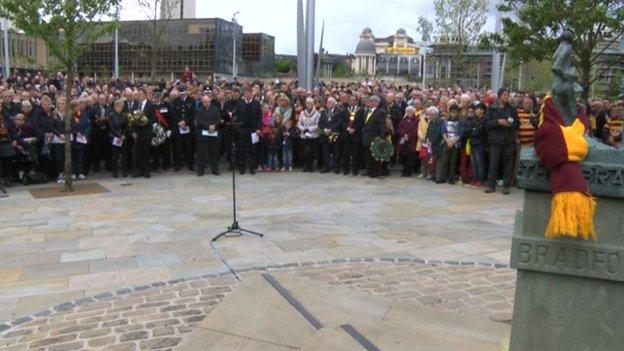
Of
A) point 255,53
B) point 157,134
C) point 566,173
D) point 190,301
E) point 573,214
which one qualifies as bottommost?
point 190,301

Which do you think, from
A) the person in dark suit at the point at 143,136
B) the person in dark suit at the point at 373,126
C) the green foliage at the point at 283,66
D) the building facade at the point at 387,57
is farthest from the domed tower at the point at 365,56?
the person in dark suit at the point at 143,136

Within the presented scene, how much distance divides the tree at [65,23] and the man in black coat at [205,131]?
2.93m

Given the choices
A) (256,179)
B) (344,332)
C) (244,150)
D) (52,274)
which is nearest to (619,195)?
(344,332)

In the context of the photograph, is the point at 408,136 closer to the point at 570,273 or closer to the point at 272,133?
the point at 272,133

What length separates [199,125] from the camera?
46.9ft

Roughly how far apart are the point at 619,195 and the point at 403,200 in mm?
8212

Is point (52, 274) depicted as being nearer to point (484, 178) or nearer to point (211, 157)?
point (211, 157)

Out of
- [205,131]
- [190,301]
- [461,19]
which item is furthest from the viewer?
[461,19]

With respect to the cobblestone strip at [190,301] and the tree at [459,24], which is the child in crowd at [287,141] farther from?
the tree at [459,24]

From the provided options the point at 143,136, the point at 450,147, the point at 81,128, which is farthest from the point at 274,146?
the point at 81,128

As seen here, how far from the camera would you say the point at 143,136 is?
46.4ft

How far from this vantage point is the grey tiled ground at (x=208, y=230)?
7027mm

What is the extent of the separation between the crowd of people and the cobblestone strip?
6034 millimetres

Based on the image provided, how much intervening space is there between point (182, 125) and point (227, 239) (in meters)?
6.99
